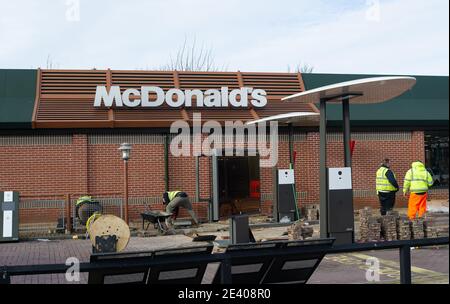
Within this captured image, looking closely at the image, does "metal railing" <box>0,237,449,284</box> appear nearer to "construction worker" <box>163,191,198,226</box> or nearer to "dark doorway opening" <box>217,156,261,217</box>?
"construction worker" <box>163,191,198,226</box>

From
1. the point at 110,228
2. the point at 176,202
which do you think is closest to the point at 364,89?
the point at 110,228

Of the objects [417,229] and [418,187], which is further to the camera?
[418,187]

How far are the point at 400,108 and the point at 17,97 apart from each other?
13.8 metres

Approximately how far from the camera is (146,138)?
18172 millimetres

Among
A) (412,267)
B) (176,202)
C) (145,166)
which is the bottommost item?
(412,267)

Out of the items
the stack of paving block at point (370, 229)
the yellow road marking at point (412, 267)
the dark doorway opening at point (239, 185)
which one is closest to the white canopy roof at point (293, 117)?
the dark doorway opening at point (239, 185)

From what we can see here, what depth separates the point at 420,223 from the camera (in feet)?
38.8

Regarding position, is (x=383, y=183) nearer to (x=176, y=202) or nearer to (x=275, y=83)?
(x=176, y=202)

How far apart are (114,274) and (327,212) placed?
25.1 ft

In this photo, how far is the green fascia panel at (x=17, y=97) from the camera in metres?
16.8

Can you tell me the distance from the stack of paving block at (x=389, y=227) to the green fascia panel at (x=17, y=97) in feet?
36.3

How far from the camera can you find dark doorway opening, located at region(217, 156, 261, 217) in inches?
760

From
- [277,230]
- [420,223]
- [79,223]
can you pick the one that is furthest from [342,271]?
[79,223]

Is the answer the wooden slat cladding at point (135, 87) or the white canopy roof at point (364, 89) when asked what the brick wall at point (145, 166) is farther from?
the white canopy roof at point (364, 89)
